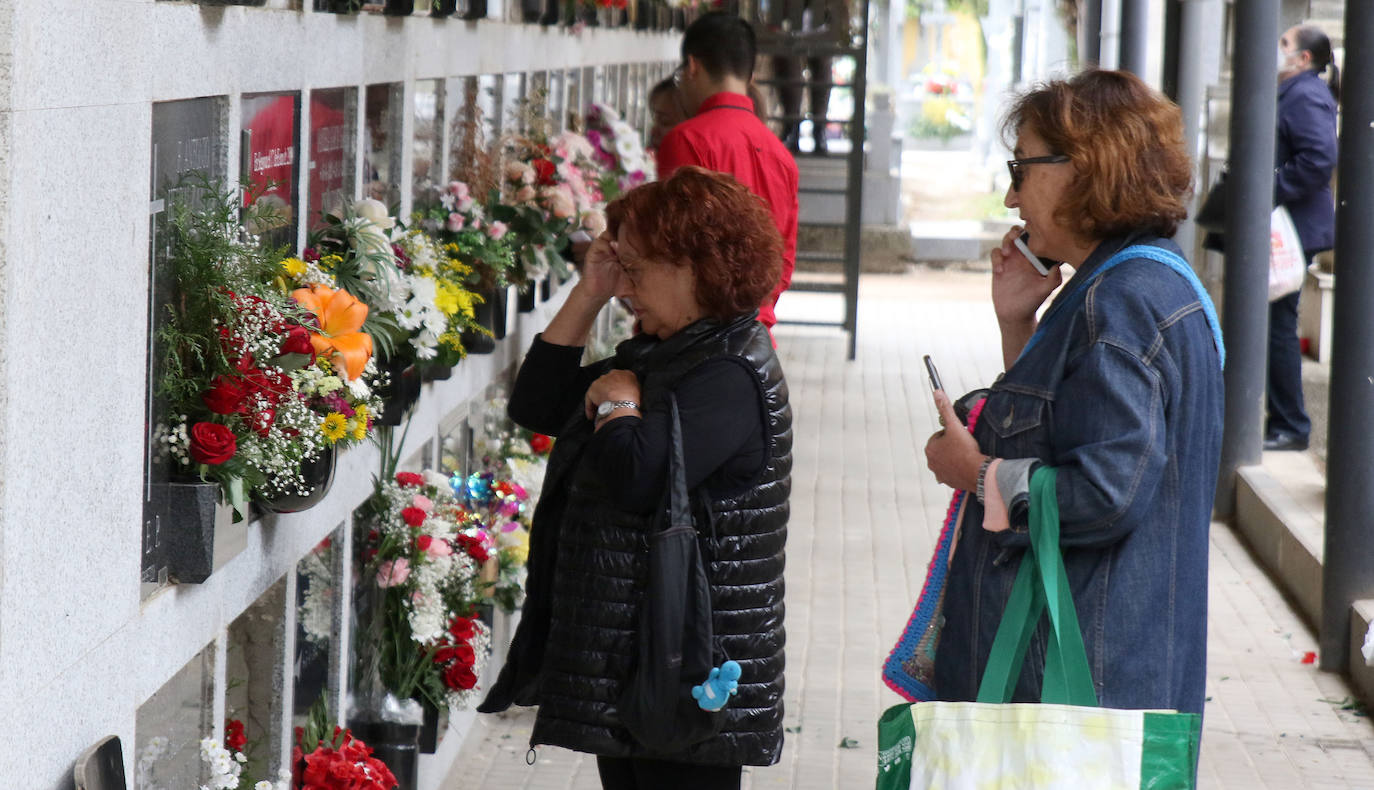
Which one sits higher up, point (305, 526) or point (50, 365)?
point (50, 365)

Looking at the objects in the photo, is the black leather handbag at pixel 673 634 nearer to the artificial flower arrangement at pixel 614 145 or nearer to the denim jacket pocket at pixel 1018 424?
the denim jacket pocket at pixel 1018 424

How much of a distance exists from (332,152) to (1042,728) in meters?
1.69

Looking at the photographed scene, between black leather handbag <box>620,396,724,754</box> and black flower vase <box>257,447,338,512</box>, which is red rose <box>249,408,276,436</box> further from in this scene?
black leather handbag <box>620,396,724,754</box>

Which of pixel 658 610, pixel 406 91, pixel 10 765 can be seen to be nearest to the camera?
pixel 10 765

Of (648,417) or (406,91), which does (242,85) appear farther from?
(406,91)

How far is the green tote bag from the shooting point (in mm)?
2082

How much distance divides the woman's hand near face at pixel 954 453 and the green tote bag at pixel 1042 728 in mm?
107

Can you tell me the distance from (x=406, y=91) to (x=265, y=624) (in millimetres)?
1269

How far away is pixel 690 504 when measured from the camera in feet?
8.29

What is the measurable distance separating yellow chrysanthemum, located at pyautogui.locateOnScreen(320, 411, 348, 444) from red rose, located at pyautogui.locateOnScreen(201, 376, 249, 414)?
0.19m

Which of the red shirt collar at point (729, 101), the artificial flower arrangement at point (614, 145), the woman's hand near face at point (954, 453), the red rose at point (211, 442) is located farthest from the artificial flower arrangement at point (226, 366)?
the artificial flower arrangement at point (614, 145)

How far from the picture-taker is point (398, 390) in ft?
10.2

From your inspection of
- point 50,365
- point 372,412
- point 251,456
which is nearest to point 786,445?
point 372,412

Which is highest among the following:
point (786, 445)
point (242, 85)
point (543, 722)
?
point (242, 85)
